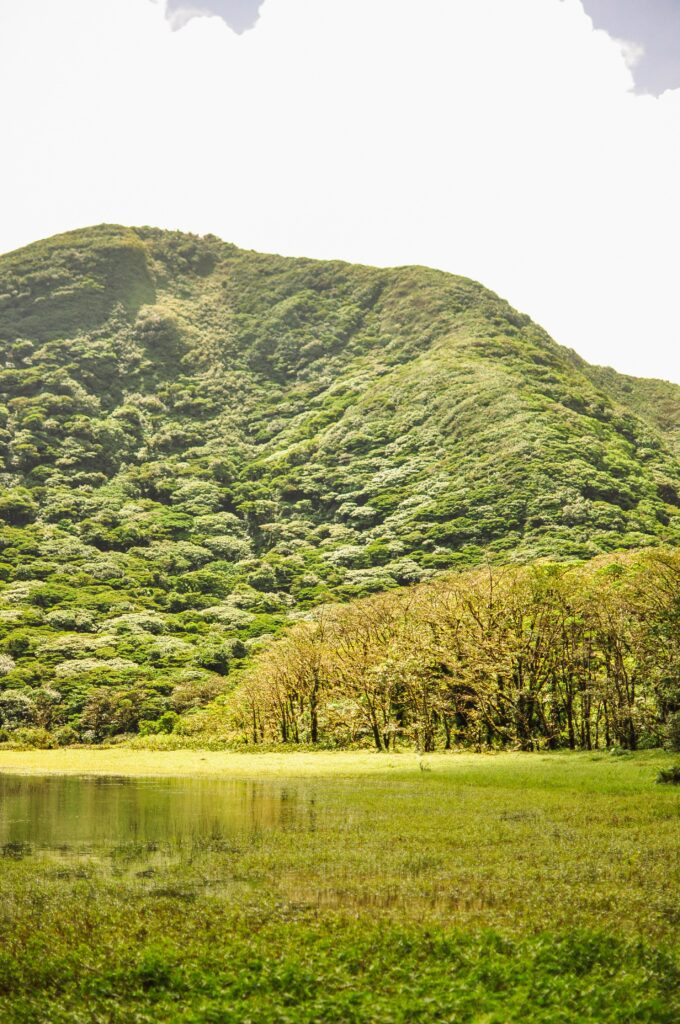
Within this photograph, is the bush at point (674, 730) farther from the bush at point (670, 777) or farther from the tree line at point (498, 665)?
the bush at point (670, 777)

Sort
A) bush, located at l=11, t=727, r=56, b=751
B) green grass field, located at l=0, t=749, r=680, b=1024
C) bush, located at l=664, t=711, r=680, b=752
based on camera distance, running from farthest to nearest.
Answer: bush, located at l=11, t=727, r=56, b=751 → bush, located at l=664, t=711, r=680, b=752 → green grass field, located at l=0, t=749, r=680, b=1024

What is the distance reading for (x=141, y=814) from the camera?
21531 mm

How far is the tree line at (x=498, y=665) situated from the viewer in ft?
123

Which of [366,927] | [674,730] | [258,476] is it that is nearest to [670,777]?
[674,730]

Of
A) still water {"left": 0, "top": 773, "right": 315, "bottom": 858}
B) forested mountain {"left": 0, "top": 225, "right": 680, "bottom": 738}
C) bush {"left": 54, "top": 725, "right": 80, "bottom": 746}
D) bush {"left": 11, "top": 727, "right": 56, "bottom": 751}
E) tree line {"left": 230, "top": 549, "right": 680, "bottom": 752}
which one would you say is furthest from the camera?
forested mountain {"left": 0, "top": 225, "right": 680, "bottom": 738}

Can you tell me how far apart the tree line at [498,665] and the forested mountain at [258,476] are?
60.8 feet

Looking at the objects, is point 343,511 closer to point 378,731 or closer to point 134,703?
point 134,703

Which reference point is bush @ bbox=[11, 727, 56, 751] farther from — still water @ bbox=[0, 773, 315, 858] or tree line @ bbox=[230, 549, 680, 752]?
still water @ bbox=[0, 773, 315, 858]

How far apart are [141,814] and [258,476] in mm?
133015

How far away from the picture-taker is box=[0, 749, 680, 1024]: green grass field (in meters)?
8.56

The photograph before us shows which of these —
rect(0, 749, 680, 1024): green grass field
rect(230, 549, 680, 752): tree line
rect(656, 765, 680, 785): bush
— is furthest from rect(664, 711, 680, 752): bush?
rect(0, 749, 680, 1024): green grass field

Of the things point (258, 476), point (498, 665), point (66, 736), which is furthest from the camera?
point (258, 476)

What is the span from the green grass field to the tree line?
1915 centimetres

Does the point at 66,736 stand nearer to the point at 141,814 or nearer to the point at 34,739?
the point at 34,739
